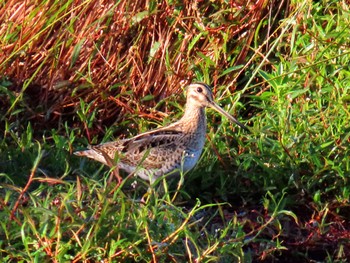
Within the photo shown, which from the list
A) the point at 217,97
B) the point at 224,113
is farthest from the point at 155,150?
the point at 217,97

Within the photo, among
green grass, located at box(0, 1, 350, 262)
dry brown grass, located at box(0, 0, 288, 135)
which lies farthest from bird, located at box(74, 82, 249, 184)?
dry brown grass, located at box(0, 0, 288, 135)

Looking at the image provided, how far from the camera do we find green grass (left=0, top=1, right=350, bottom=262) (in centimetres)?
608

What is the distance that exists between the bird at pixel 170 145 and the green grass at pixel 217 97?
4.9 inches

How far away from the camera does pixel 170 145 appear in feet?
21.2

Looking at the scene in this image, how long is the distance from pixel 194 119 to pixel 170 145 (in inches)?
12.0

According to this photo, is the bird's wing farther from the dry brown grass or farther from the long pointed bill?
the dry brown grass

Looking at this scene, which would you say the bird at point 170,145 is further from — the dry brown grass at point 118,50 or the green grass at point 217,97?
the dry brown grass at point 118,50

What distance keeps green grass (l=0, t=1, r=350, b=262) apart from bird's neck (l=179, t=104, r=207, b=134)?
0.36ft

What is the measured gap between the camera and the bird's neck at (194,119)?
6.59 meters

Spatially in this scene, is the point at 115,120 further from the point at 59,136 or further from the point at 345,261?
the point at 345,261

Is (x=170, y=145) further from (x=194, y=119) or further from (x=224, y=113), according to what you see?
(x=224, y=113)

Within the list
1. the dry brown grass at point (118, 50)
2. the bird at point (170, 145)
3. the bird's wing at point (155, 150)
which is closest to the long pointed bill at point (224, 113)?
the bird at point (170, 145)

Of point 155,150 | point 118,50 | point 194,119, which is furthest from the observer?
point 118,50

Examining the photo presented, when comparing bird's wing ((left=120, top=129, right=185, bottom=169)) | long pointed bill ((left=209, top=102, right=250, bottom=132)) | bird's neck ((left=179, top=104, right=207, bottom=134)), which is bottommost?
bird's wing ((left=120, top=129, right=185, bottom=169))
